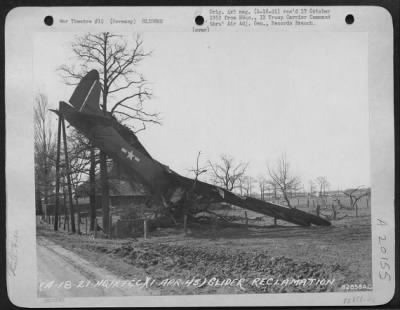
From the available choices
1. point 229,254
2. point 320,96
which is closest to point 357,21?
point 320,96

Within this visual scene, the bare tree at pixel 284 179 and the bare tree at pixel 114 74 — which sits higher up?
the bare tree at pixel 114 74

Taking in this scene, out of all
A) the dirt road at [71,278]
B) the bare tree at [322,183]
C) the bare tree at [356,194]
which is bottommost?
the dirt road at [71,278]

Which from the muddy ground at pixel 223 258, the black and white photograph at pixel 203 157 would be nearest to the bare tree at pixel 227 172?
the black and white photograph at pixel 203 157

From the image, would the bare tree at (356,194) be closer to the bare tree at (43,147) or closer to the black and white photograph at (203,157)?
the black and white photograph at (203,157)

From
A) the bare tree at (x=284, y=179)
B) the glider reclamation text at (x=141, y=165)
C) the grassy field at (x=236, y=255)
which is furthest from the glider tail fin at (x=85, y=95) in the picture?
the bare tree at (x=284, y=179)

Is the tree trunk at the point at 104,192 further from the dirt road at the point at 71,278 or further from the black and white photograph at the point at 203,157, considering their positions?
the dirt road at the point at 71,278

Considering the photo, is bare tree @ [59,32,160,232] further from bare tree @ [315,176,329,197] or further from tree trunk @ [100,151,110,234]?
bare tree @ [315,176,329,197]

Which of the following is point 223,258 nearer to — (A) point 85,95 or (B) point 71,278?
(B) point 71,278

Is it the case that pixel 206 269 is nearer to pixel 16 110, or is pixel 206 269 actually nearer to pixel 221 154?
pixel 221 154

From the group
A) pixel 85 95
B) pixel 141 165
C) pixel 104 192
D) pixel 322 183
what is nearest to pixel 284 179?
pixel 322 183
